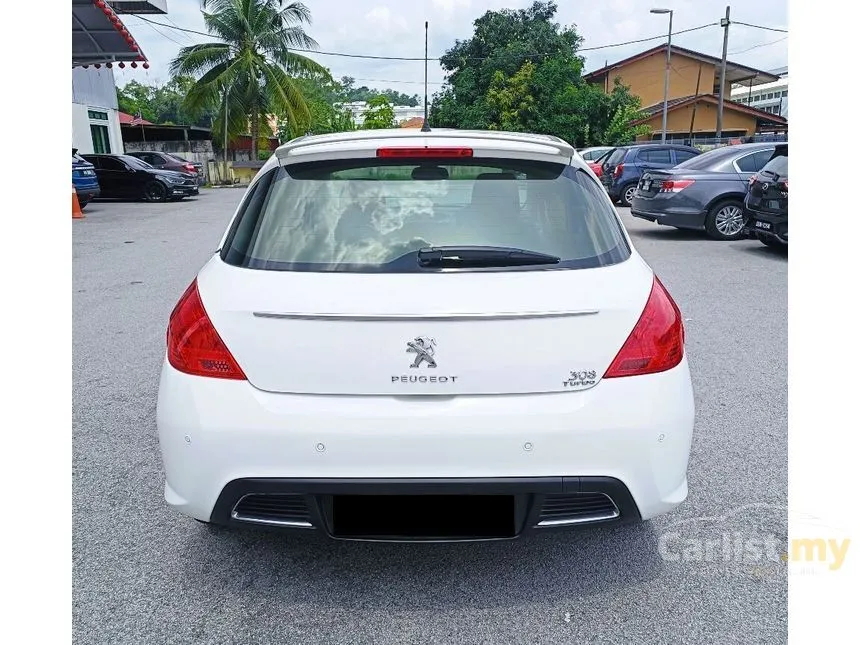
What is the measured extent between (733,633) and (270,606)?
1554 millimetres

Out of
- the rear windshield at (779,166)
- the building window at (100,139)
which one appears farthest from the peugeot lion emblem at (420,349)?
the building window at (100,139)

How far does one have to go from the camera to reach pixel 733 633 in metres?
2.36

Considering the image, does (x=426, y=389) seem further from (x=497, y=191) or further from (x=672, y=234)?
(x=672, y=234)

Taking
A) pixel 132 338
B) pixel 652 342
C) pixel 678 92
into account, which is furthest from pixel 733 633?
pixel 678 92

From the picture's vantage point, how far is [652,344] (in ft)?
7.49

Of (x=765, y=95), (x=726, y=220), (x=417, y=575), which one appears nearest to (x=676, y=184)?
(x=726, y=220)

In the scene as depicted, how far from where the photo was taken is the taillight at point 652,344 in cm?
223

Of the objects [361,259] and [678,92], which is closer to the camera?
[361,259]

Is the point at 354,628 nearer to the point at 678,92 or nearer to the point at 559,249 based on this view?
the point at 559,249

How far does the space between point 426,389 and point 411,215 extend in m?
0.69

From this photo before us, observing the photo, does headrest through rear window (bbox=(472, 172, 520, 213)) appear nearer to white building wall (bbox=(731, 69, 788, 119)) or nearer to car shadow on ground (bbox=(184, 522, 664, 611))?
car shadow on ground (bbox=(184, 522, 664, 611))

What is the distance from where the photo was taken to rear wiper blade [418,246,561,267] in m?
2.35

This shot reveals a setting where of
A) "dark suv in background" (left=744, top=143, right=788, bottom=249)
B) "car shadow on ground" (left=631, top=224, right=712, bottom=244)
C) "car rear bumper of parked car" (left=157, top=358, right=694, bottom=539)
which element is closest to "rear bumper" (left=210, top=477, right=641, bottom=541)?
"car rear bumper of parked car" (left=157, top=358, right=694, bottom=539)

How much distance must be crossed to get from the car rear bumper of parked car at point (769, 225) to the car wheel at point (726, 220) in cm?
141
